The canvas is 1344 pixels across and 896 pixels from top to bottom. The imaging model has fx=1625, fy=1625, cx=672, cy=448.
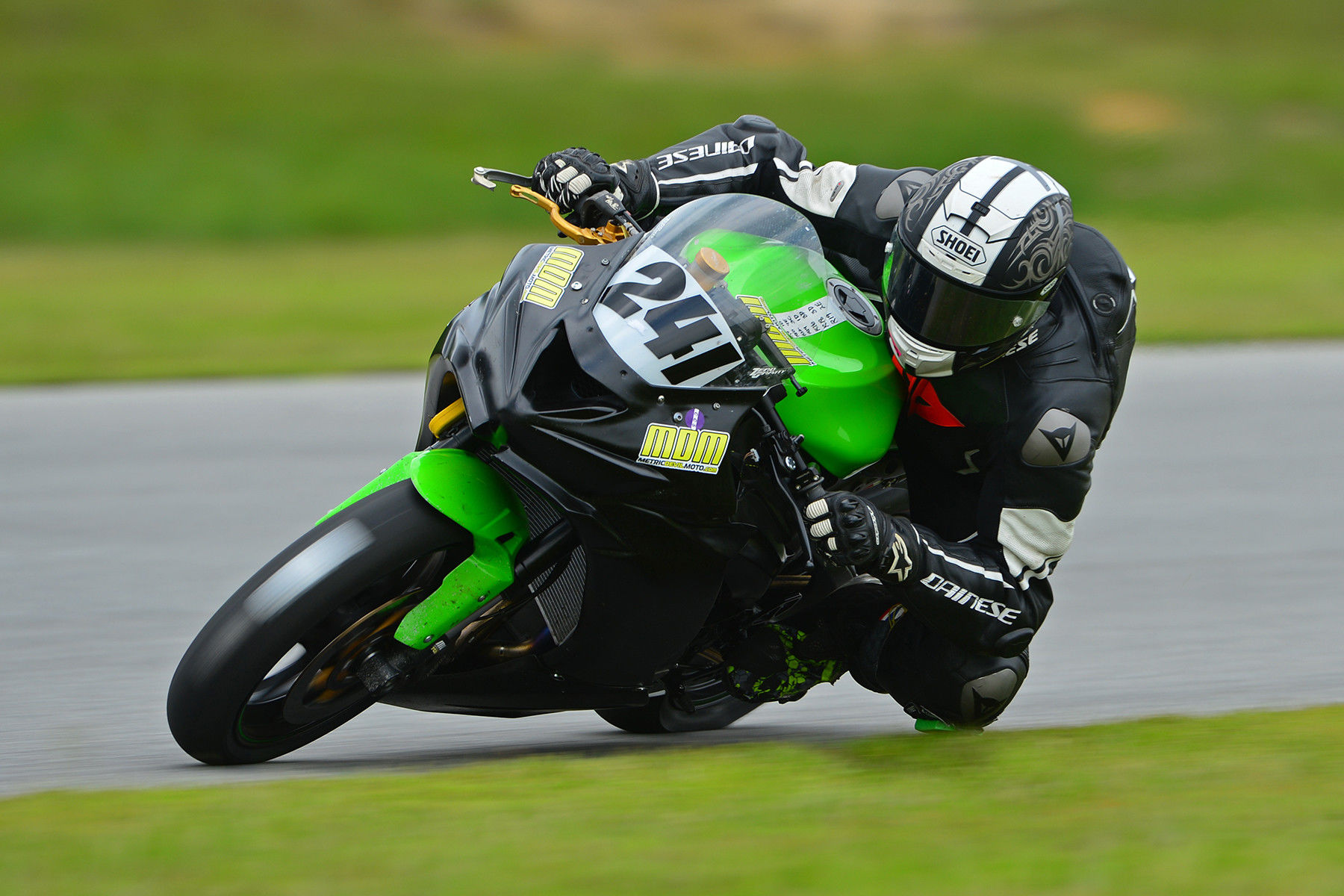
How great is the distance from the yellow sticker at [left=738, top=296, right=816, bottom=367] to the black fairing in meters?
0.20

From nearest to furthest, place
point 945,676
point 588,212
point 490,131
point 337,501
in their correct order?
point 588,212 < point 945,676 < point 337,501 < point 490,131

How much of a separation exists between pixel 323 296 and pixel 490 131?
11.6 meters

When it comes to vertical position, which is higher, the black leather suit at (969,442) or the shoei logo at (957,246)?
the shoei logo at (957,246)

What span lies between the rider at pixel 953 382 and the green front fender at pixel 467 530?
0.60m

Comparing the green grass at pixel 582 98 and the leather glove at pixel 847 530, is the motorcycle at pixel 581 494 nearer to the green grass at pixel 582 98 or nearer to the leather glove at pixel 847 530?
the leather glove at pixel 847 530

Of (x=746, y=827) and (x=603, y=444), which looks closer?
(x=746, y=827)

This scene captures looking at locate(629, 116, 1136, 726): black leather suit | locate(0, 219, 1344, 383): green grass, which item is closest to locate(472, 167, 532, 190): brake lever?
locate(629, 116, 1136, 726): black leather suit

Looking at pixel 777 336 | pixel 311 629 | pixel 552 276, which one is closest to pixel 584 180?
pixel 552 276

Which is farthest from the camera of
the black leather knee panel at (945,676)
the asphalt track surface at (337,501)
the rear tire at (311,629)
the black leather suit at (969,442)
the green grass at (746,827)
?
the asphalt track surface at (337,501)

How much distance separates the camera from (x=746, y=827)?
277 cm

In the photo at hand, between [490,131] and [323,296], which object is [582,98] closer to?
[490,131]

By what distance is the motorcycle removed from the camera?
2.94 meters

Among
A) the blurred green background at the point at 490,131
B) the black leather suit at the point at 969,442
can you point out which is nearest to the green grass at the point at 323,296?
the blurred green background at the point at 490,131

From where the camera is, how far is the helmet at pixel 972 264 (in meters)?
3.10
